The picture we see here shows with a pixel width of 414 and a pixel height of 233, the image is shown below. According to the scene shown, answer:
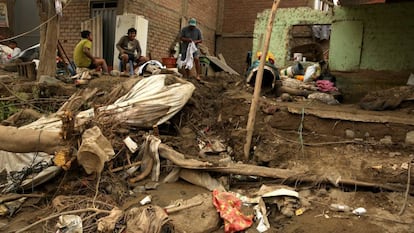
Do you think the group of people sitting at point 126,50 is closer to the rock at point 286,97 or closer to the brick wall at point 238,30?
the rock at point 286,97

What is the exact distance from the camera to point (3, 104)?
17.8 ft

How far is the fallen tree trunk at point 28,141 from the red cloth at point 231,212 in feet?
5.23

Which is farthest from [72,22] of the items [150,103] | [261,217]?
[261,217]

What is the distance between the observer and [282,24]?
8.24 meters

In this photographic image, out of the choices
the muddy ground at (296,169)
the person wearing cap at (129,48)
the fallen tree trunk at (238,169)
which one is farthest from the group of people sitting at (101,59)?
the fallen tree trunk at (238,169)

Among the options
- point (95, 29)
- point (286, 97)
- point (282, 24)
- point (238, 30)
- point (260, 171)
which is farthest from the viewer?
point (238, 30)

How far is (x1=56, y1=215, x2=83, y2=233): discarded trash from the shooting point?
296cm

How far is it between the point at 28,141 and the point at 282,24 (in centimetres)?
667

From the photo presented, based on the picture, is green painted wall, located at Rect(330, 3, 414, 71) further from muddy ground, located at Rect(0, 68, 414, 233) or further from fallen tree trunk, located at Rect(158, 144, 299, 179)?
fallen tree trunk, located at Rect(158, 144, 299, 179)

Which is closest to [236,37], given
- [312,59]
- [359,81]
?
[312,59]

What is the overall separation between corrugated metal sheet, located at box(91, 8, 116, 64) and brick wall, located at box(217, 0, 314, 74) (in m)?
5.09

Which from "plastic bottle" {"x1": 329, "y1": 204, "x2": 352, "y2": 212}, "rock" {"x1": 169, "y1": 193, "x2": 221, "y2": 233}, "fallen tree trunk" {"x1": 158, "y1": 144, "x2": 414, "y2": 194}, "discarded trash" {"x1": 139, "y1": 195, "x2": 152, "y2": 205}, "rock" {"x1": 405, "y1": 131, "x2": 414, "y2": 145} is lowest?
"rock" {"x1": 169, "y1": 193, "x2": 221, "y2": 233}

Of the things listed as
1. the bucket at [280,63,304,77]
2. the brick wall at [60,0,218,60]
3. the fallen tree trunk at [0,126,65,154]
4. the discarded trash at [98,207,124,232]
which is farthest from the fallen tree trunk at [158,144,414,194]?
the brick wall at [60,0,218,60]

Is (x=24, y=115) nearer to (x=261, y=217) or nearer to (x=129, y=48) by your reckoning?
(x=129, y=48)
